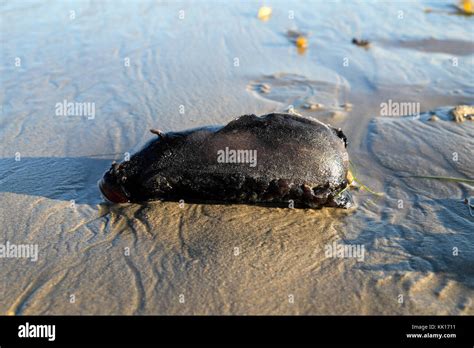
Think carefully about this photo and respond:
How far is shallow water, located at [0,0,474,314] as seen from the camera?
3484 millimetres

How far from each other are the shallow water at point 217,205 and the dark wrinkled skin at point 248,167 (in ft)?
0.53

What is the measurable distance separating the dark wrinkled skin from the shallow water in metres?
0.16

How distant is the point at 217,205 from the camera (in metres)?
4.45

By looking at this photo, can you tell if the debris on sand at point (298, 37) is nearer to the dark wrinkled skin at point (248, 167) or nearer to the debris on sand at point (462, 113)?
the debris on sand at point (462, 113)

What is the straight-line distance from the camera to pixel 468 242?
3.97 meters

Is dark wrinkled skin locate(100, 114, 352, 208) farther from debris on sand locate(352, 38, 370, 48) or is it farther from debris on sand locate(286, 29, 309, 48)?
debris on sand locate(352, 38, 370, 48)

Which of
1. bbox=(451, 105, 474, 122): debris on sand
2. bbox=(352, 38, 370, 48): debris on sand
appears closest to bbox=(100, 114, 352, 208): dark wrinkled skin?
bbox=(451, 105, 474, 122): debris on sand

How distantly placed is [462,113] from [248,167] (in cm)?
347

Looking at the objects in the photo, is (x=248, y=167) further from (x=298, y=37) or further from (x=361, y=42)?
(x=298, y=37)

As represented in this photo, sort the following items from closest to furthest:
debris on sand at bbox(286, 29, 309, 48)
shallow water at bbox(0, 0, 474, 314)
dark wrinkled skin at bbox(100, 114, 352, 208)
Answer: shallow water at bbox(0, 0, 474, 314) → dark wrinkled skin at bbox(100, 114, 352, 208) → debris on sand at bbox(286, 29, 309, 48)

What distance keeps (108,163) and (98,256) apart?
1.60m

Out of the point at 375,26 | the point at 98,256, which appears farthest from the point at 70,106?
the point at 375,26

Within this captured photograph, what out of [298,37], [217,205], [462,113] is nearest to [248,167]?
[217,205]
